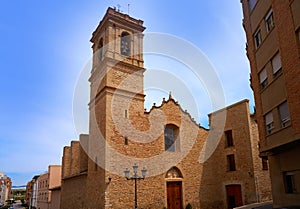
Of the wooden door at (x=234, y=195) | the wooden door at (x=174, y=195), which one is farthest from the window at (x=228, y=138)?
the wooden door at (x=174, y=195)

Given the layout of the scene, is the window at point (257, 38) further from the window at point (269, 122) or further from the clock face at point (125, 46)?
the clock face at point (125, 46)

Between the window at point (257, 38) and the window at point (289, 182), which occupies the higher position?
the window at point (257, 38)

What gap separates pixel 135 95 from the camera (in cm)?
1831

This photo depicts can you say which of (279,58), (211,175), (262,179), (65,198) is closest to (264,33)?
(279,58)

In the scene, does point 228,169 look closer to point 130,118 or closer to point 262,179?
point 262,179

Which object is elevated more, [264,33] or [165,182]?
[264,33]

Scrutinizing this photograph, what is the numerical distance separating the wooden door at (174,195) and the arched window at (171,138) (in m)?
2.45

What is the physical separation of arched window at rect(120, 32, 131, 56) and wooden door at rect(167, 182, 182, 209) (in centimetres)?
973

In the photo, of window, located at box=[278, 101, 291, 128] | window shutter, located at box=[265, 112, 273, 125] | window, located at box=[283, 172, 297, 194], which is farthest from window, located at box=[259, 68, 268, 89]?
window, located at box=[283, 172, 297, 194]

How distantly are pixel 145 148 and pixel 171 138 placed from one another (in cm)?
302

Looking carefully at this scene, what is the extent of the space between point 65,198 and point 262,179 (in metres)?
15.1

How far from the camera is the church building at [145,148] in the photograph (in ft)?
53.5

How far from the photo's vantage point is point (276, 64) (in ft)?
34.9

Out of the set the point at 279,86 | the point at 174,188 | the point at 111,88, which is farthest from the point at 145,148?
the point at 279,86
